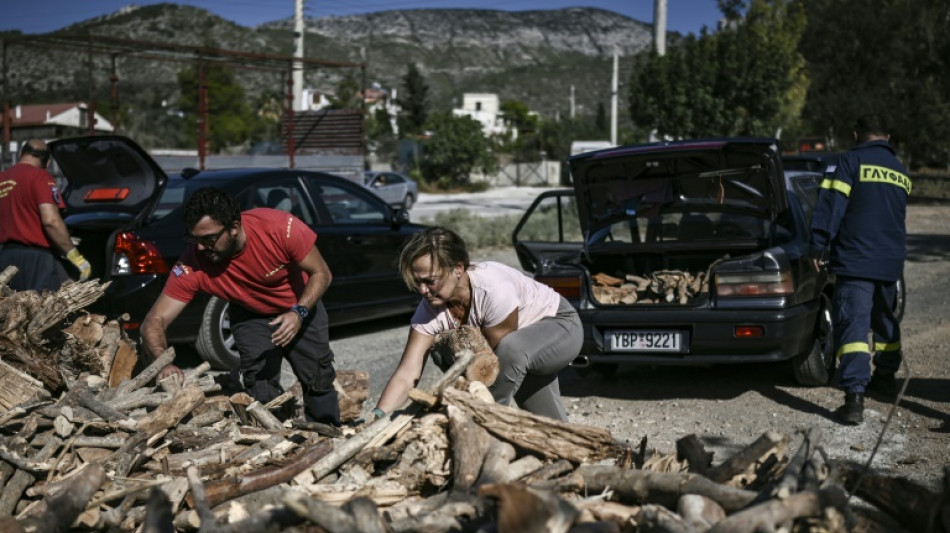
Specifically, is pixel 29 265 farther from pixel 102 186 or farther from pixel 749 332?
pixel 749 332

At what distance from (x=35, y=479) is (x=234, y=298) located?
1.56 metres

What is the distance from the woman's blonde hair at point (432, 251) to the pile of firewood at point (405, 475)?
1.13ft

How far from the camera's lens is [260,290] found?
5.38 meters

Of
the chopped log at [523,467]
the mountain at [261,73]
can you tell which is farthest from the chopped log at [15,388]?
the mountain at [261,73]

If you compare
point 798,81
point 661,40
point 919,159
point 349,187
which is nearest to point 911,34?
point 798,81

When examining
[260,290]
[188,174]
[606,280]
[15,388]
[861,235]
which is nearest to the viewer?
[15,388]

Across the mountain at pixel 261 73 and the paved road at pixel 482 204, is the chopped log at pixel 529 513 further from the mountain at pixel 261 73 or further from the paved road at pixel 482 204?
the mountain at pixel 261 73

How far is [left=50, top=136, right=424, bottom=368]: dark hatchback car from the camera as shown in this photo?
24.7 feet

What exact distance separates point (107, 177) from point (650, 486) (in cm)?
637

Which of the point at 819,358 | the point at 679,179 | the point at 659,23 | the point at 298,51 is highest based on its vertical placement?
the point at 659,23

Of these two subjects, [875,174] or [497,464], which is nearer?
[497,464]

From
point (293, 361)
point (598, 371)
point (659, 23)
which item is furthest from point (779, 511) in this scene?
point (659, 23)

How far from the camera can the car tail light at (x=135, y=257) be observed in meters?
7.49

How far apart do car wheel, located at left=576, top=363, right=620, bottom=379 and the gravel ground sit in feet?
0.19
